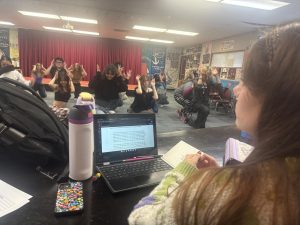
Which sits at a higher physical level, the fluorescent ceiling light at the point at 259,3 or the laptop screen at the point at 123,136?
the fluorescent ceiling light at the point at 259,3

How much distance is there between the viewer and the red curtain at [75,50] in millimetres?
8898

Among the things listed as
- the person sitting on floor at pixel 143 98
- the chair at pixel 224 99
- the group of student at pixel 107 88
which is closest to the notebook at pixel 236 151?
the group of student at pixel 107 88

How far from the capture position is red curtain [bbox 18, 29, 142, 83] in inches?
Answer: 350

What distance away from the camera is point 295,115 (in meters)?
0.41

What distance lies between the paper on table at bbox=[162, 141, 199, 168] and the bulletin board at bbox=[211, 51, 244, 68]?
5.60 m

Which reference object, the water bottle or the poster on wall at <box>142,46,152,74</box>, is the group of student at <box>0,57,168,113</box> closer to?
the water bottle

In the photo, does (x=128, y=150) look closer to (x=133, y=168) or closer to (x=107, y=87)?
(x=133, y=168)

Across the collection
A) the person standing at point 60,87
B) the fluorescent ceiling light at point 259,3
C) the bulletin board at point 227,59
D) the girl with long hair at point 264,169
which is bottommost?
the person standing at point 60,87

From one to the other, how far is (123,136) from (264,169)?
62 centimetres

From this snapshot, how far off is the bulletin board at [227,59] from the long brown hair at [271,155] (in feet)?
19.8

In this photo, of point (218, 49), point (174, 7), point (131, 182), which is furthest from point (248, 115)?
point (218, 49)

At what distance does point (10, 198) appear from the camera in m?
0.65

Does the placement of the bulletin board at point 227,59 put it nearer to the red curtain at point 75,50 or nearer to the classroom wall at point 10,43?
the red curtain at point 75,50

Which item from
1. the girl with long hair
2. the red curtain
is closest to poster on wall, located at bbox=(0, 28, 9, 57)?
the red curtain
